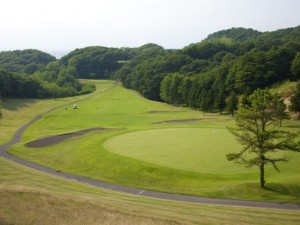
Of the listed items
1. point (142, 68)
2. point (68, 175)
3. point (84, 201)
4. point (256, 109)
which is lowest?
point (68, 175)

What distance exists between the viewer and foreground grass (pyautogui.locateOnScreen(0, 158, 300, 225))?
57.0ft

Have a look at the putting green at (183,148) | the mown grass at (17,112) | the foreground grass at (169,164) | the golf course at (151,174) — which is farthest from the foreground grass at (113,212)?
the mown grass at (17,112)

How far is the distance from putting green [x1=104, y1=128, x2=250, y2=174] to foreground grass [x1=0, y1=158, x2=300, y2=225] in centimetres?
1011

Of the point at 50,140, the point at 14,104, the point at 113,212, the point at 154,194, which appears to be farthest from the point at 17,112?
the point at 113,212

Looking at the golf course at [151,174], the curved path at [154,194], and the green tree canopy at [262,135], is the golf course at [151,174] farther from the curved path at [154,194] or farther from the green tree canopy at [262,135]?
the green tree canopy at [262,135]

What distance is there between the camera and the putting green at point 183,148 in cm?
3694

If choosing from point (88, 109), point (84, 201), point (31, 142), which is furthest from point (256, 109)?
point (88, 109)

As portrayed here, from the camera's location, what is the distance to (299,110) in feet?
210

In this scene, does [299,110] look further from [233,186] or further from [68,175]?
[68,175]

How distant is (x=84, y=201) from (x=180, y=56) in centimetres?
13817

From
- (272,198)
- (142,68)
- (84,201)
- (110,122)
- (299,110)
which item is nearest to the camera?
(84,201)

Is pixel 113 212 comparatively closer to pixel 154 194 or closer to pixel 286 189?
pixel 154 194

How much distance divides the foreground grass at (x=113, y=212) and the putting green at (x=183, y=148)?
10105mm

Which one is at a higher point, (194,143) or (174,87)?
(174,87)
